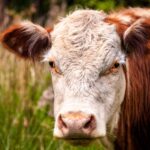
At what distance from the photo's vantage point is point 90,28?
6812mm

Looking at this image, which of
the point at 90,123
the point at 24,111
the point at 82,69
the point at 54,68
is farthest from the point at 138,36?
the point at 24,111

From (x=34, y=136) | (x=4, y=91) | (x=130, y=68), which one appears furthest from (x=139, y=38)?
(x=4, y=91)

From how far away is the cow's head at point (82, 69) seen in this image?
6188mm

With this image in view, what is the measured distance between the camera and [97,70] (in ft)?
21.5

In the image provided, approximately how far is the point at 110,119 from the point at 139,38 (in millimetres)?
779

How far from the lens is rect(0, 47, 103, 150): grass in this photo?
869 cm

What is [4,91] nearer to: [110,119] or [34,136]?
[34,136]

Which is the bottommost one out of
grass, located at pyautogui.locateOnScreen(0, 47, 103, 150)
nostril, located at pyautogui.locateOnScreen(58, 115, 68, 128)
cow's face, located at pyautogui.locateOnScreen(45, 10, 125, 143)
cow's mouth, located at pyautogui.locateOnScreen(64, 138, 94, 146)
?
grass, located at pyautogui.locateOnScreen(0, 47, 103, 150)

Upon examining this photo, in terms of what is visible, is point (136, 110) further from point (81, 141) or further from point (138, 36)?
point (81, 141)

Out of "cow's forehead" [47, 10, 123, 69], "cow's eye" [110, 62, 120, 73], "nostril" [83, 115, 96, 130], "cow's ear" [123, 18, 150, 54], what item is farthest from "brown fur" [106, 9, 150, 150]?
"nostril" [83, 115, 96, 130]

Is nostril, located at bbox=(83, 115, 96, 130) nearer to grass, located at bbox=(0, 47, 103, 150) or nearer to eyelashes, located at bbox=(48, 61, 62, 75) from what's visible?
eyelashes, located at bbox=(48, 61, 62, 75)

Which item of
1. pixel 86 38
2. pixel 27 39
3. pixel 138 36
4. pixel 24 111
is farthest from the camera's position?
pixel 24 111

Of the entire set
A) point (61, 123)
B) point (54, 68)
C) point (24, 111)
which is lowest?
point (24, 111)

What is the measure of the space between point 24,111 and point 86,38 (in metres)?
3.43
